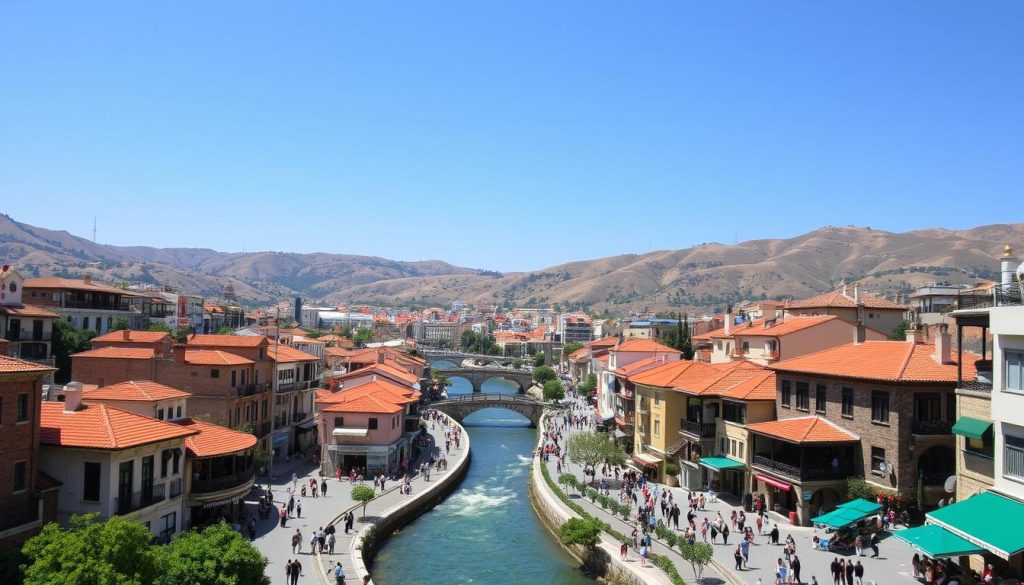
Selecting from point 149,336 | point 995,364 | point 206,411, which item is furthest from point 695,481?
point 149,336

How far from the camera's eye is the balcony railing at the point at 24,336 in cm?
6182

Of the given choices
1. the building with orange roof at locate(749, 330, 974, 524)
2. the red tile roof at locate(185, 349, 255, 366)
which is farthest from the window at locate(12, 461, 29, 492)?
the building with orange roof at locate(749, 330, 974, 524)

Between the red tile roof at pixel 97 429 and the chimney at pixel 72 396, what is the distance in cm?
21

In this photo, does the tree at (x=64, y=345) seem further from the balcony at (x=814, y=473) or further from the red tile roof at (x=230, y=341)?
the balcony at (x=814, y=473)

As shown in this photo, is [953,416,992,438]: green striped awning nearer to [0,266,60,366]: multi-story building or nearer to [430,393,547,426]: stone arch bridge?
[0,266,60,366]: multi-story building

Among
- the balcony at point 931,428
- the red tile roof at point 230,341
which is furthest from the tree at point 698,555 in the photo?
the red tile roof at point 230,341

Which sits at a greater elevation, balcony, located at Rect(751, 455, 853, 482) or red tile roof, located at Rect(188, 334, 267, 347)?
red tile roof, located at Rect(188, 334, 267, 347)

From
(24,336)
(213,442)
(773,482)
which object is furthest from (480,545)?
(24,336)

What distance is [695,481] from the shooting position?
4669 centimetres

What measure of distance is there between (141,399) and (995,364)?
3536cm

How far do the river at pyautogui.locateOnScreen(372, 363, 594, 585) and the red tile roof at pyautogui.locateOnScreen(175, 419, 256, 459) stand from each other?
8.53 meters

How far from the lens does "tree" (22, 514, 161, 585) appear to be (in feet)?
62.0

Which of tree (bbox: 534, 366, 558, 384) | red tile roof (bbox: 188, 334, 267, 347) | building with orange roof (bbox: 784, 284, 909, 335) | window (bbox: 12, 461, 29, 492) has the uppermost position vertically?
building with orange roof (bbox: 784, 284, 909, 335)

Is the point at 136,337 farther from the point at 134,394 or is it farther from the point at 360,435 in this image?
the point at 134,394
